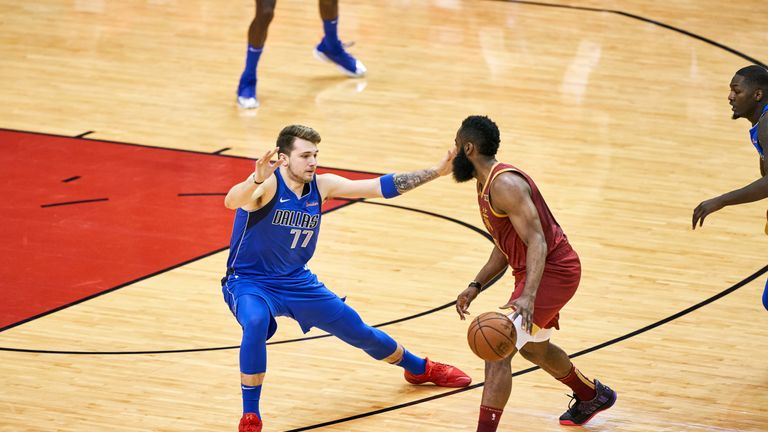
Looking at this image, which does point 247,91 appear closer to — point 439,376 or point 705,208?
point 439,376

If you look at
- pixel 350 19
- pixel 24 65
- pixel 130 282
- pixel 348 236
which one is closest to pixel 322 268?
pixel 348 236

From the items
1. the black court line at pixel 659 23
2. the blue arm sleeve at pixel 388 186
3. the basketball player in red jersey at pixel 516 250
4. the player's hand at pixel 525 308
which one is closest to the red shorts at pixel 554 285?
the basketball player in red jersey at pixel 516 250

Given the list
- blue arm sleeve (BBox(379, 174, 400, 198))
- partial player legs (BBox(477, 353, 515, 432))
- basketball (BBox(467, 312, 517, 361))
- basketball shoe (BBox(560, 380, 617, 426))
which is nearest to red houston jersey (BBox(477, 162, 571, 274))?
basketball (BBox(467, 312, 517, 361))

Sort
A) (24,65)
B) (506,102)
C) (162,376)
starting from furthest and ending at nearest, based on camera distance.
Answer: (24,65), (506,102), (162,376)

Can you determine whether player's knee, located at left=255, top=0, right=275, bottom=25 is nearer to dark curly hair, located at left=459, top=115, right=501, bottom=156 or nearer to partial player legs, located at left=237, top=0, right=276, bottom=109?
partial player legs, located at left=237, top=0, right=276, bottom=109

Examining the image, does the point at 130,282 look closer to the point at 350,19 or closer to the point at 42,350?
the point at 42,350

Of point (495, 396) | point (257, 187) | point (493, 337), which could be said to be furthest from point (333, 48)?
point (493, 337)

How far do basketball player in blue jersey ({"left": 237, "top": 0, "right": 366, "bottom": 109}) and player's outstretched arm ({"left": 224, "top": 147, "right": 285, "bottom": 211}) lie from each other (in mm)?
6424

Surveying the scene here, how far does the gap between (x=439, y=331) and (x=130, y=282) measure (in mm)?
2230

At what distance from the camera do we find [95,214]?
10.1 metres

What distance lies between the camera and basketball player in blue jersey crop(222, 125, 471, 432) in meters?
6.50

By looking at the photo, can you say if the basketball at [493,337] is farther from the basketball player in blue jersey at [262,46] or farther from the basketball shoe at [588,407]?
the basketball player in blue jersey at [262,46]

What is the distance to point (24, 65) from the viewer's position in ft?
46.6

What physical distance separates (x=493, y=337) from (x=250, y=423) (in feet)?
4.42
